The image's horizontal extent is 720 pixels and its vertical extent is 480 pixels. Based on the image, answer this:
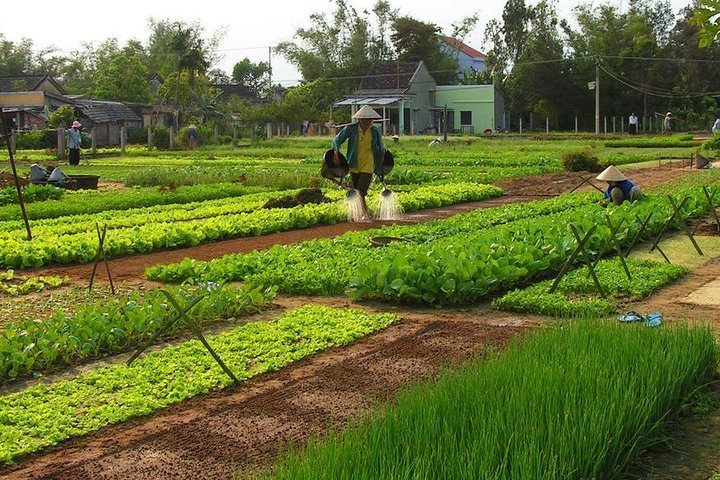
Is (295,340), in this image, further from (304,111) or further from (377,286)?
(304,111)

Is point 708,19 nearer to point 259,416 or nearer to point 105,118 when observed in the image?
point 259,416

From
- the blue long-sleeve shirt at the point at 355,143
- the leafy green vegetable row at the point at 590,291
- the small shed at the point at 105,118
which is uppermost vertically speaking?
the small shed at the point at 105,118

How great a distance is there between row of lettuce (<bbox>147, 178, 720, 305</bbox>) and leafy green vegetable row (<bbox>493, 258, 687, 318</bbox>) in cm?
35

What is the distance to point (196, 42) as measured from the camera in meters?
64.6

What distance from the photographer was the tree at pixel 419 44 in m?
79.9

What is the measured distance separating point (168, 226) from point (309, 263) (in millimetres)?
4253

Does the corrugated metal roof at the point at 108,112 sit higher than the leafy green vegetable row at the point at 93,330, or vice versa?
the corrugated metal roof at the point at 108,112

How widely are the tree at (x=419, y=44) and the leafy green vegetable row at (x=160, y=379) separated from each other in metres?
72.6

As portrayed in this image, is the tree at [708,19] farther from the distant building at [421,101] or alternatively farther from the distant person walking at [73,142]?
the distant building at [421,101]

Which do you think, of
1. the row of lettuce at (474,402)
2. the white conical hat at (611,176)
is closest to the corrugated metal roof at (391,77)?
the white conical hat at (611,176)

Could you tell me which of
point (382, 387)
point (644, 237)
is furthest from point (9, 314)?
point (644, 237)

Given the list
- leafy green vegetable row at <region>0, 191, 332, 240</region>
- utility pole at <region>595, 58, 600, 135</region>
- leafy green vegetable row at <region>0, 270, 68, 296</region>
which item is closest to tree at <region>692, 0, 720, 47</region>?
leafy green vegetable row at <region>0, 270, 68, 296</region>

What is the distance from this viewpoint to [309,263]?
430 inches

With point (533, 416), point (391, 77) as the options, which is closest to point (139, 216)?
point (533, 416)
